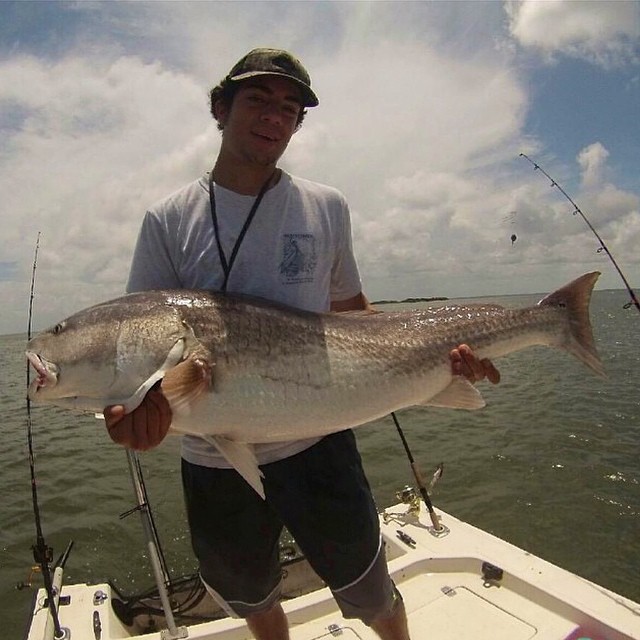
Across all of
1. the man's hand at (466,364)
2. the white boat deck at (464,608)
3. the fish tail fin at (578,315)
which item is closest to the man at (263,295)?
the man's hand at (466,364)

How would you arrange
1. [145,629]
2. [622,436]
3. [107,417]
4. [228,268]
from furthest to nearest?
[622,436], [145,629], [228,268], [107,417]

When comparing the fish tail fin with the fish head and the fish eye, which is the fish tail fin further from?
the fish eye

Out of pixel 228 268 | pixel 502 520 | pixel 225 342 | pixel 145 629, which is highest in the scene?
pixel 228 268

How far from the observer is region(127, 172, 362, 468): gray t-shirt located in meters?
2.96

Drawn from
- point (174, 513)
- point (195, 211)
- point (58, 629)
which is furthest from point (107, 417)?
point (174, 513)

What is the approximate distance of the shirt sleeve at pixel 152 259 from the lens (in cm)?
300

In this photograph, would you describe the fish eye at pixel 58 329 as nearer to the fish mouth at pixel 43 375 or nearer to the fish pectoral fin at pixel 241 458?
the fish mouth at pixel 43 375

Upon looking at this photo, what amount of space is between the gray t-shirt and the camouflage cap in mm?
538

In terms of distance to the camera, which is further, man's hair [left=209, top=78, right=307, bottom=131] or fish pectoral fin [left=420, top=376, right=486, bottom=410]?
fish pectoral fin [left=420, top=376, right=486, bottom=410]

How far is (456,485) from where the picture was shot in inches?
401

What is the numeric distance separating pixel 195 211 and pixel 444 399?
192 cm

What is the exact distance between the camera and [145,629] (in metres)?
4.77

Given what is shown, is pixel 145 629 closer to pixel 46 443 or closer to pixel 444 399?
pixel 444 399

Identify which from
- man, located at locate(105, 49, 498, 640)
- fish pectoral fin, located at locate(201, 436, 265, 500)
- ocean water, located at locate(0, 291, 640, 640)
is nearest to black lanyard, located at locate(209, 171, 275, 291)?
man, located at locate(105, 49, 498, 640)
